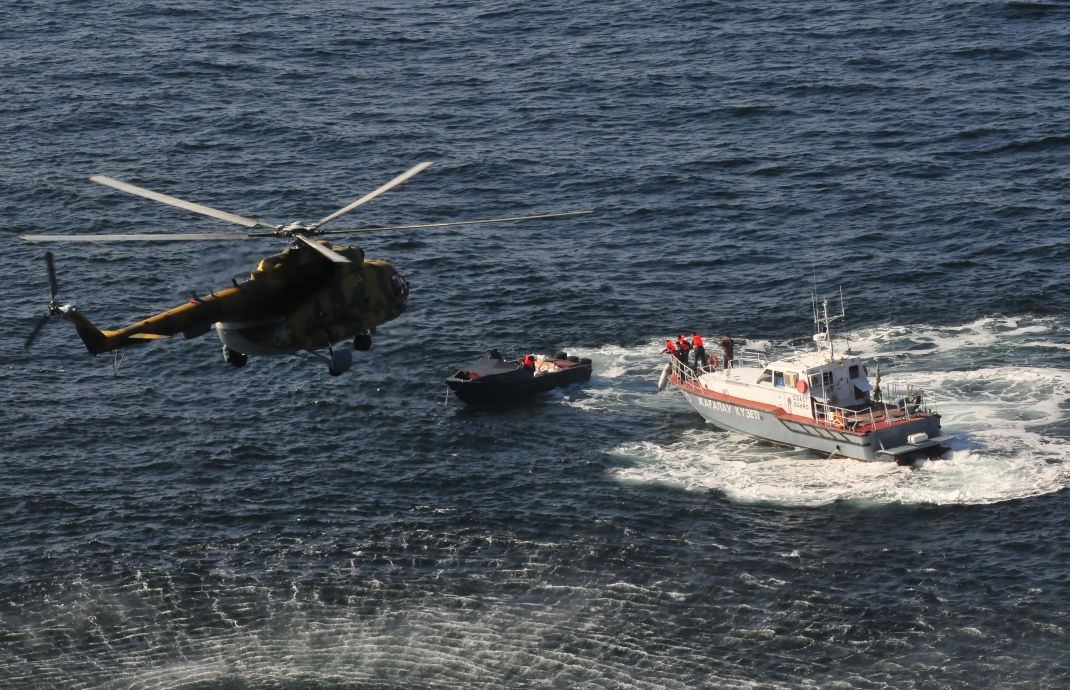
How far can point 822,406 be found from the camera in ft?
282

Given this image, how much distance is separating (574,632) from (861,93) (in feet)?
257

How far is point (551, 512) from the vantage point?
79.6 metres

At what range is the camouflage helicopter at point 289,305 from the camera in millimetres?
Result: 55312

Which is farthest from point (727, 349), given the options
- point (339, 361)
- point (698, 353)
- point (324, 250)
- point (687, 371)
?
point (324, 250)

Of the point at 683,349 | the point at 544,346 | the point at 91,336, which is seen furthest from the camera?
the point at 544,346

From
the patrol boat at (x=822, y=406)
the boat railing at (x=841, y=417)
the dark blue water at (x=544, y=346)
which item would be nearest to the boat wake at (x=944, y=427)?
the dark blue water at (x=544, y=346)

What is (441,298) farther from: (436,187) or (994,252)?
(994,252)

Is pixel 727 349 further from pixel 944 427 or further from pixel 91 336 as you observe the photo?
pixel 91 336

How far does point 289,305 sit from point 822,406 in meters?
38.3

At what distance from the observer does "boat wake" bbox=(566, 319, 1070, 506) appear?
80.9 meters

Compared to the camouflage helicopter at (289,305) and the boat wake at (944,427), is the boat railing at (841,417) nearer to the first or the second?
the boat wake at (944,427)

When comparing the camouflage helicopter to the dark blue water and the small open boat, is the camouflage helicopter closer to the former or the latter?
the dark blue water

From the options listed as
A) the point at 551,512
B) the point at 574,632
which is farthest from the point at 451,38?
the point at 574,632

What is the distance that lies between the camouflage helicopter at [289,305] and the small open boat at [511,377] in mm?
28840
